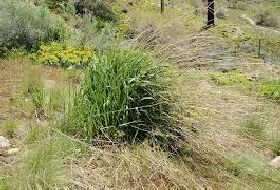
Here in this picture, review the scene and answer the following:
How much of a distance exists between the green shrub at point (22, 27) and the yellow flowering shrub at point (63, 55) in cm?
30

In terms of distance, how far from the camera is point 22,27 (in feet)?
24.9

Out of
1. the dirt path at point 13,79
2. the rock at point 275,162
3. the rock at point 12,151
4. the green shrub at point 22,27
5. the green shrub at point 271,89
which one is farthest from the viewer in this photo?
the green shrub at point 22,27

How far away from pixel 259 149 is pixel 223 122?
451 mm

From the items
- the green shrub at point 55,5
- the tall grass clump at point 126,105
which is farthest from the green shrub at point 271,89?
the green shrub at point 55,5

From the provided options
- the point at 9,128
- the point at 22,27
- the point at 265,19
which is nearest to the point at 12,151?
the point at 9,128

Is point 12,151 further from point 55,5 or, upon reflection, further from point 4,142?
point 55,5

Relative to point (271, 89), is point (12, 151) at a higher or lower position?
higher

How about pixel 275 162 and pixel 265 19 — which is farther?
pixel 265 19

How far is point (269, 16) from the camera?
98.8 ft

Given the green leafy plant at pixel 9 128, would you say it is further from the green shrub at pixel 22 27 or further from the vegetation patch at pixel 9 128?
the green shrub at pixel 22 27

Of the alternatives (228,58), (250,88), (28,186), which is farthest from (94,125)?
(250,88)

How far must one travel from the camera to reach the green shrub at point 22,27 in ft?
24.3

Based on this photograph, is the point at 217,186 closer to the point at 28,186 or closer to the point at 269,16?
the point at 28,186

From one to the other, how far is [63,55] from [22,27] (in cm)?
92
